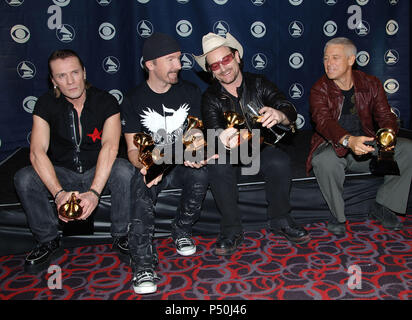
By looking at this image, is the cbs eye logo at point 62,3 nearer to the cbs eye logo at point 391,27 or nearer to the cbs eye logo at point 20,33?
the cbs eye logo at point 20,33

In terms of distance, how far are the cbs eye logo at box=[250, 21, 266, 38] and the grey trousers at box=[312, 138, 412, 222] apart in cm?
208

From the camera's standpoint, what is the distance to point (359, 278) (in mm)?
2756

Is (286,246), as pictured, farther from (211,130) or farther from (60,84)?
(60,84)

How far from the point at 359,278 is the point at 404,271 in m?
0.36

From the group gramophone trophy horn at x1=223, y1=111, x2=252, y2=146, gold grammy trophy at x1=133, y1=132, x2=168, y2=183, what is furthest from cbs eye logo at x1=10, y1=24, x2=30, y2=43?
gramophone trophy horn at x1=223, y1=111, x2=252, y2=146

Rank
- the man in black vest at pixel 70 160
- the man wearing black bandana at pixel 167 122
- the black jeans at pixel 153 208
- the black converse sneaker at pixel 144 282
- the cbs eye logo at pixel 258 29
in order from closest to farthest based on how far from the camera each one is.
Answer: the black converse sneaker at pixel 144 282, the black jeans at pixel 153 208, the man in black vest at pixel 70 160, the man wearing black bandana at pixel 167 122, the cbs eye logo at pixel 258 29

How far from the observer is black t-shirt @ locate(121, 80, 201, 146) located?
3232 millimetres

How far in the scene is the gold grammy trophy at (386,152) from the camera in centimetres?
315

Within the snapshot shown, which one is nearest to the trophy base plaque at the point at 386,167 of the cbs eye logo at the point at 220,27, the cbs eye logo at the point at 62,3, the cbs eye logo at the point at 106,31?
the cbs eye logo at the point at 220,27

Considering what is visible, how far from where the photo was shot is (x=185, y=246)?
10.5 feet

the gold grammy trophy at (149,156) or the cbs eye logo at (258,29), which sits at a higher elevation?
the cbs eye logo at (258,29)

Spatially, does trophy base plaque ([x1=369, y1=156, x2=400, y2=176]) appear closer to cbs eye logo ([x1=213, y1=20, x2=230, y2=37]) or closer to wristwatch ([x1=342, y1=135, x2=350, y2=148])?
wristwatch ([x1=342, y1=135, x2=350, y2=148])

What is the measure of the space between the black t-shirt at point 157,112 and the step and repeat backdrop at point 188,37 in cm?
166
